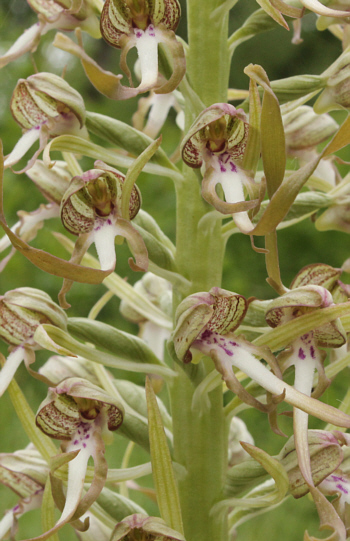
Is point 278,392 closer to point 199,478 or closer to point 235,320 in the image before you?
point 235,320

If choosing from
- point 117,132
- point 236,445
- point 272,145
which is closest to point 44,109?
point 117,132

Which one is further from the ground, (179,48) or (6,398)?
(179,48)

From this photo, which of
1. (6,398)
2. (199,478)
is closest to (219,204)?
(199,478)

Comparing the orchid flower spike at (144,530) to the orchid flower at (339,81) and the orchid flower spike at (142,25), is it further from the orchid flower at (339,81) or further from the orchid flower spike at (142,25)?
the orchid flower at (339,81)

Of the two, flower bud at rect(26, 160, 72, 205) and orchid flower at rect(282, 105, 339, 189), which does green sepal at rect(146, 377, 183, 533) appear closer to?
flower bud at rect(26, 160, 72, 205)

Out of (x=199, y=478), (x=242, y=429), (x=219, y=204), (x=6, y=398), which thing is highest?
(x=219, y=204)

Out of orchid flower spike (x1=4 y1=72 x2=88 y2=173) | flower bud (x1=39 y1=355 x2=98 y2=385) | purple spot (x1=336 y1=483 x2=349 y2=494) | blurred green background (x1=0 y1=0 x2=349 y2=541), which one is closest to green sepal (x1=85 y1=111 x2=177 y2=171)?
orchid flower spike (x1=4 y1=72 x2=88 y2=173)

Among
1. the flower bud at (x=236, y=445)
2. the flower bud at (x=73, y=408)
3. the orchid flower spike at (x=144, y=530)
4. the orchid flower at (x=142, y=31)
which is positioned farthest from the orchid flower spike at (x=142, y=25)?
the flower bud at (x=236, y=445)
